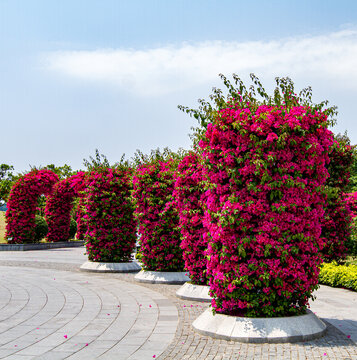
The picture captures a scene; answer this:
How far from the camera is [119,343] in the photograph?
672 centimetres

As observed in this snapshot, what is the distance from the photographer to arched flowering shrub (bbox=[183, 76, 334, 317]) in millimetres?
6859

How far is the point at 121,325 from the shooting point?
26.0ft

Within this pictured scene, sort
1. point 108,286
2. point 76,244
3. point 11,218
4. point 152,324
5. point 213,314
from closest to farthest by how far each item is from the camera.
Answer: point 213,314 → point 152,324 → point 108,286 → point 11,218 → point 76,244

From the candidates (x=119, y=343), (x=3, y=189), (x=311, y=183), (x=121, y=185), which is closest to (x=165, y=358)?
(x=119, y=343)

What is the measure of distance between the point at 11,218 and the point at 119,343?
22.3 meters

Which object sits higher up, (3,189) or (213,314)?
(3,189)

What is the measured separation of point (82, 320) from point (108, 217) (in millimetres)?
7958

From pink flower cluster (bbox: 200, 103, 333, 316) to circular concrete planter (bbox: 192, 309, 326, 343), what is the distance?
0.20 metres

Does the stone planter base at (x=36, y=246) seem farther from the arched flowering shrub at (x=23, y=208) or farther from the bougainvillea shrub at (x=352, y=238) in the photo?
the bougainvillea shrub at (x=352, y=238)

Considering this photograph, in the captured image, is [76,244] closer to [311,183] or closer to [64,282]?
[64,282]

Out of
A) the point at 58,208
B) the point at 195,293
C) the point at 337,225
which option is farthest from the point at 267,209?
the point at 58,208

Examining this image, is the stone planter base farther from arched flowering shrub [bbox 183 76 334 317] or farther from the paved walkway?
arched flowering shrub [bbox 183 76 334 317]

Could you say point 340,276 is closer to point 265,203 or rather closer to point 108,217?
point 265,203

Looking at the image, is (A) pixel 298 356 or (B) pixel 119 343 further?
(B) pixel 119 343
